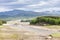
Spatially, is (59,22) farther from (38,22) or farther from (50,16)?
(38,22)

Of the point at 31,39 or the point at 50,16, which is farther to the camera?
the point at 50,16

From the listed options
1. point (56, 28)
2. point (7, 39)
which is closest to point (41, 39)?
point (7, 39)

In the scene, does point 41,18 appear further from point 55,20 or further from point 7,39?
point 7,39

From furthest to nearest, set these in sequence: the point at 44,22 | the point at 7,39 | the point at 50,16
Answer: the point at 44,22 → the point at 50,16 → the point at 7,39

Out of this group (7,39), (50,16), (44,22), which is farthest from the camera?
(44,22)

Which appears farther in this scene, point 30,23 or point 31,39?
point 30,23

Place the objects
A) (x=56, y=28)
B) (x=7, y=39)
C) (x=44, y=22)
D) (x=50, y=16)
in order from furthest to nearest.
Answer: (x=44, y=22) < (x=50, y=16) < (x=56, y=28) < (x=7, y=39)

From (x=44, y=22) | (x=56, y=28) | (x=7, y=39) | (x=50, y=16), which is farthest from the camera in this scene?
(x=44, y=22)

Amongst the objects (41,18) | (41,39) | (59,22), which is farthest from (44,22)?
(41,39)

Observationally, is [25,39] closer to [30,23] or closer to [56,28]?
[56,28]
